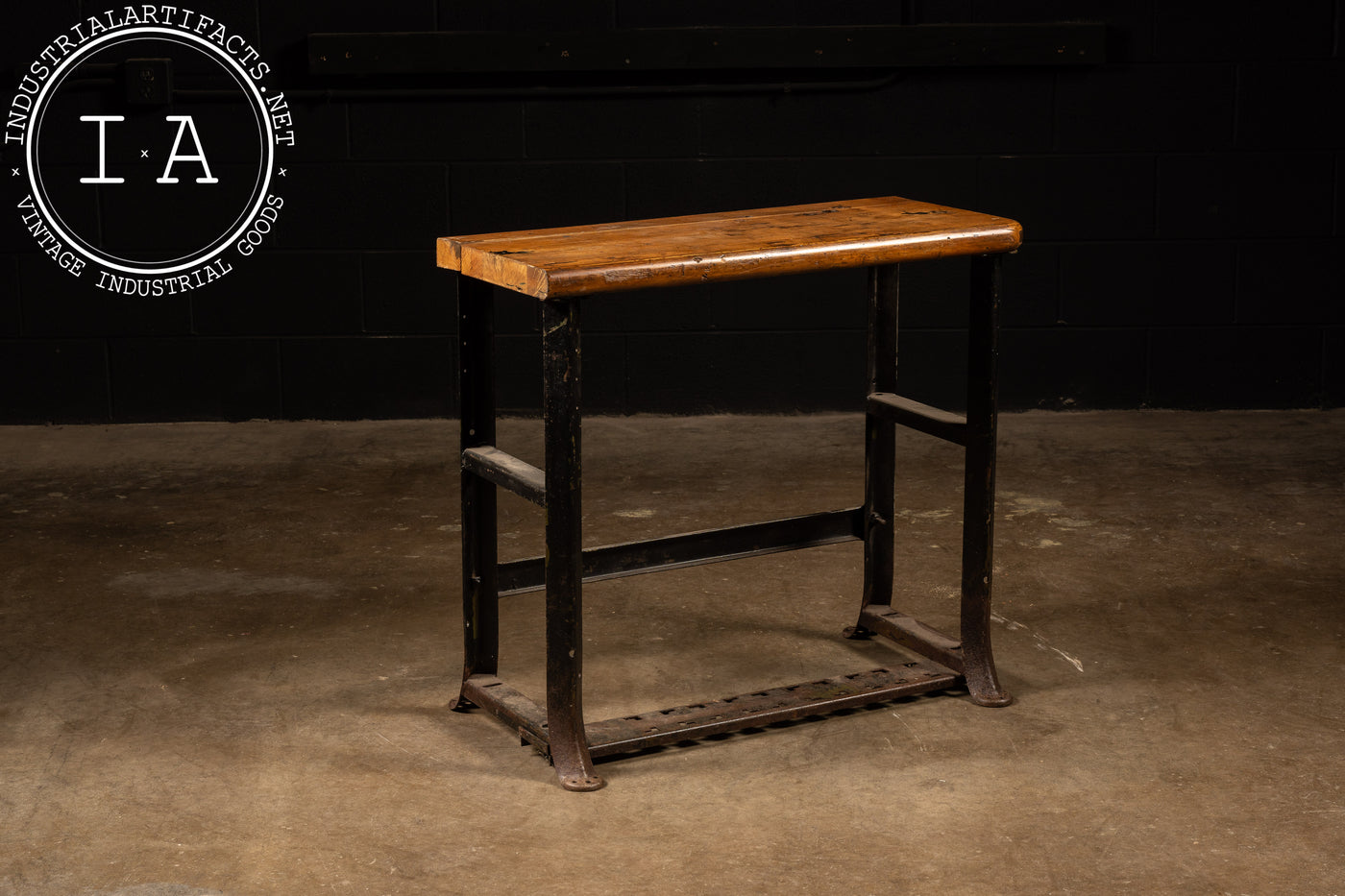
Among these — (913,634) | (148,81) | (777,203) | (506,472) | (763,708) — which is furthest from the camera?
(777,203)

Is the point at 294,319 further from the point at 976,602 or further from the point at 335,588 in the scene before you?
the point at 976,602

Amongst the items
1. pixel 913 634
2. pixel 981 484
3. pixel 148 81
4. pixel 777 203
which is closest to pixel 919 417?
pixel 981 484

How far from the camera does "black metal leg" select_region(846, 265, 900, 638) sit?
10.7 ft

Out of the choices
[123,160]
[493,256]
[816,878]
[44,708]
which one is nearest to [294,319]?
[123,160]

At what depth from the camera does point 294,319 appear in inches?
207

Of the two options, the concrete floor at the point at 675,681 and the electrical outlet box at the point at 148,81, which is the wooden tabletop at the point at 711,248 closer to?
the concrete floor at the point at 675,681

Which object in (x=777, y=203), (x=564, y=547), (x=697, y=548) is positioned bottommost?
(x=697, y=548)

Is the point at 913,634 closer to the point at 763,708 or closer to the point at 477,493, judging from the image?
the point at 763,708

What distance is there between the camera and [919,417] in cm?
314

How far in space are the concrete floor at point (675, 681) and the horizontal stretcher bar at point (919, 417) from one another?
1.52ft

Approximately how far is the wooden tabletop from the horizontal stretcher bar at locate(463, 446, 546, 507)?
0.94ft

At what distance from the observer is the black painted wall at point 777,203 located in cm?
516

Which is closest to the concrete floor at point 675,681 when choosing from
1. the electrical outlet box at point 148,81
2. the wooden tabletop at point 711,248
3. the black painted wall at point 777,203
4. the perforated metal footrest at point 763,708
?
the perforated metal footrest at point 763,708

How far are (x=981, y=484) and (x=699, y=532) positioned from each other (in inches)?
19.6
